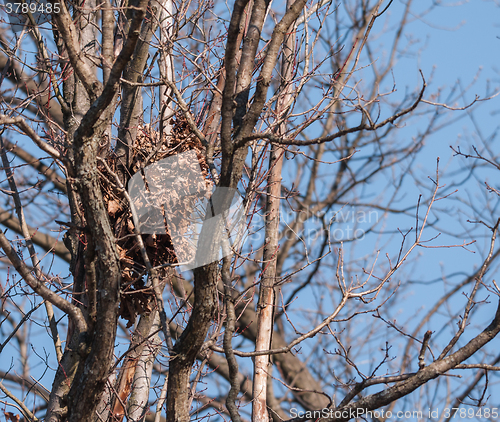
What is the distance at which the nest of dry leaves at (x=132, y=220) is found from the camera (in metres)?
3.29

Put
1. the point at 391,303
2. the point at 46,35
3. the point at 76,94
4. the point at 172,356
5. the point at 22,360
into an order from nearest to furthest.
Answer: the point at 172,356 → the point at 76,94 → the point at 46,35 → the point at 22,360 → the point at 391,303

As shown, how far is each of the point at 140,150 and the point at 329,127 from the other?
6260 millimetres

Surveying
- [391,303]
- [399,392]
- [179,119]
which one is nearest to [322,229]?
[391,303]

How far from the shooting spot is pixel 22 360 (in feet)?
22.4

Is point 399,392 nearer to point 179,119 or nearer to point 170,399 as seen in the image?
point 170,399

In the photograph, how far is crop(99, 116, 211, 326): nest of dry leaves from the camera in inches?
130

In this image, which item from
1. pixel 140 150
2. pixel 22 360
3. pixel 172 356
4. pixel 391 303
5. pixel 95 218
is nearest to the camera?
pixel 95 218

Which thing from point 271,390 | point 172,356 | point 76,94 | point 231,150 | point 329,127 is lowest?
point 172,356

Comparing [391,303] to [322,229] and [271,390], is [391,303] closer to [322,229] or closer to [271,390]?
[322,229]

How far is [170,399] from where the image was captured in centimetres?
282

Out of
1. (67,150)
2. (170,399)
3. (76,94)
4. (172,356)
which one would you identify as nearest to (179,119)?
(67,150)

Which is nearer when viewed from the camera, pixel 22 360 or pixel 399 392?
pixel 399 392

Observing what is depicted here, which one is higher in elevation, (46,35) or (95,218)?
(46,35)

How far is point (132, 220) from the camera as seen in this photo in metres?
3.35
